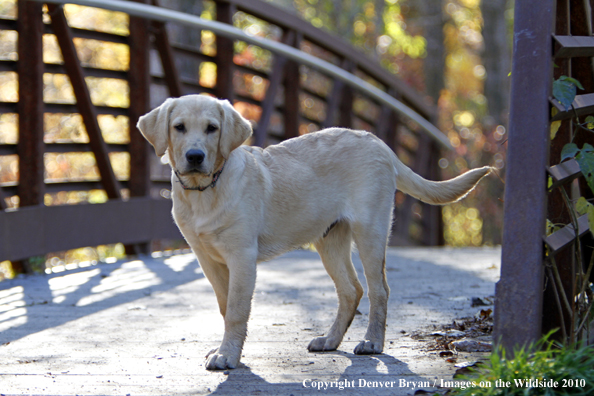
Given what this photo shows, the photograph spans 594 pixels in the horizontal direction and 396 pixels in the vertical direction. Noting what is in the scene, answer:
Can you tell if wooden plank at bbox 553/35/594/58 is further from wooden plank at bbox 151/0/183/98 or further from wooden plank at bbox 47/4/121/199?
wooden plank at bbox 151/0/183/98

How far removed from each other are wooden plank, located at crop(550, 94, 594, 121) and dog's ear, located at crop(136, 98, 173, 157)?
74.8 inches

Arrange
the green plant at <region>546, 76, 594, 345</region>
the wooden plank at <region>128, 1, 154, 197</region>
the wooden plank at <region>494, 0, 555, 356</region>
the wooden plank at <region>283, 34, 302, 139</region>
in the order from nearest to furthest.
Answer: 1. the wooden plank at <region>494, 0, 555, 356</region>
2. the green plant at <region>546, 76, 594, 345</region>
3. the wooden plank at <region>128, 1, 154, 197</region>
4. the wooden plank at <region>283, 34, 302, 139</region>

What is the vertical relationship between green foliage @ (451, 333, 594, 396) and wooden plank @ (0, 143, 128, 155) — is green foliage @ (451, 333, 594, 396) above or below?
below

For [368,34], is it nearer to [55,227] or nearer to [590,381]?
[55,227]

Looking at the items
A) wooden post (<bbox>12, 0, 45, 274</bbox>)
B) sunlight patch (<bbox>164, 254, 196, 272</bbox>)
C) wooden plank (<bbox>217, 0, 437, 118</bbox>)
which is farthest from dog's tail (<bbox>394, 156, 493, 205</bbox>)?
Result: wooden plank (<bbox>217, 0, 437, 118</bbox>)

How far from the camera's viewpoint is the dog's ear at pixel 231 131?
3486 mm

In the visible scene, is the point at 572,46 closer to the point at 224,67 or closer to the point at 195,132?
the point at 195,132

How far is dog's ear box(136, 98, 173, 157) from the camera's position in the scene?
3498 millimetres

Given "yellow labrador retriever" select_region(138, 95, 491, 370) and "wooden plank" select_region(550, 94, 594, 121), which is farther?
"yellow labrador retriever" select_region(138, 95, 491, 370)

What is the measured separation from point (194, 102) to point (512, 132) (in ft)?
5.41

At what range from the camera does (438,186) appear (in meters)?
3.93

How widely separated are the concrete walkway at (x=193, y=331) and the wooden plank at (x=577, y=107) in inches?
47.7

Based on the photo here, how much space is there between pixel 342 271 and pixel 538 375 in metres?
1.71

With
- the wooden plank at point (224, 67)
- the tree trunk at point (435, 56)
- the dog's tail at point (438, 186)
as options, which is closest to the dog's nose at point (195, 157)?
the dog's tail at point (438, 186)
